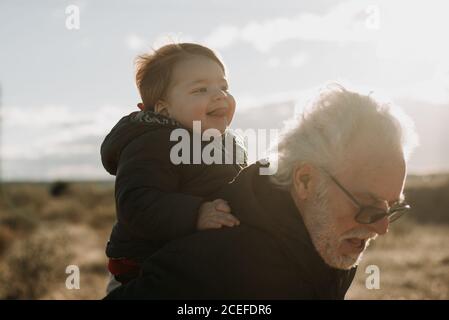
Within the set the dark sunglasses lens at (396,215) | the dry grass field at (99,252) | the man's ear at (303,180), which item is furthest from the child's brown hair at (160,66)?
the dry grass field at (99,252)

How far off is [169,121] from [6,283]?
30.5 ft

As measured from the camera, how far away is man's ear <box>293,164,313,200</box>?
2672 mm

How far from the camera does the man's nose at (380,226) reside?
266 cm

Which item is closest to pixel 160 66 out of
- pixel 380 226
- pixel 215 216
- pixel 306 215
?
pixel 215 216

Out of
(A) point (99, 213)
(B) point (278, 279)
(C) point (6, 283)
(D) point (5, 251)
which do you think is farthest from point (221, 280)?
(A) point (99, 213)

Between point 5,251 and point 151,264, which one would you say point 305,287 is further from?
point 5,251

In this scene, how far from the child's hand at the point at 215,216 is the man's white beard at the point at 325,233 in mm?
308

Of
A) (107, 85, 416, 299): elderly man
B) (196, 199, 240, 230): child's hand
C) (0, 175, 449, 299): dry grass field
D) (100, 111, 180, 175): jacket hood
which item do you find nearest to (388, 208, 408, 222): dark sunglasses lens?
A: (107, 85, 416, 299): elderly man

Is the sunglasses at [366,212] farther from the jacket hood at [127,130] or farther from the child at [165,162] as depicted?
the jacket hood at [127,130]

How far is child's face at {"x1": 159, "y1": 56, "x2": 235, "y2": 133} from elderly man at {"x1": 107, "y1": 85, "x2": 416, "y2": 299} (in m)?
0.75

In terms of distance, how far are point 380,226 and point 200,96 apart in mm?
1217

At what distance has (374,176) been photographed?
262 cm

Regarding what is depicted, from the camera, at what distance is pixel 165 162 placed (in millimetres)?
3104

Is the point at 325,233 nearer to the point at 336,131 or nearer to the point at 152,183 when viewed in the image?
the point at 336,131
